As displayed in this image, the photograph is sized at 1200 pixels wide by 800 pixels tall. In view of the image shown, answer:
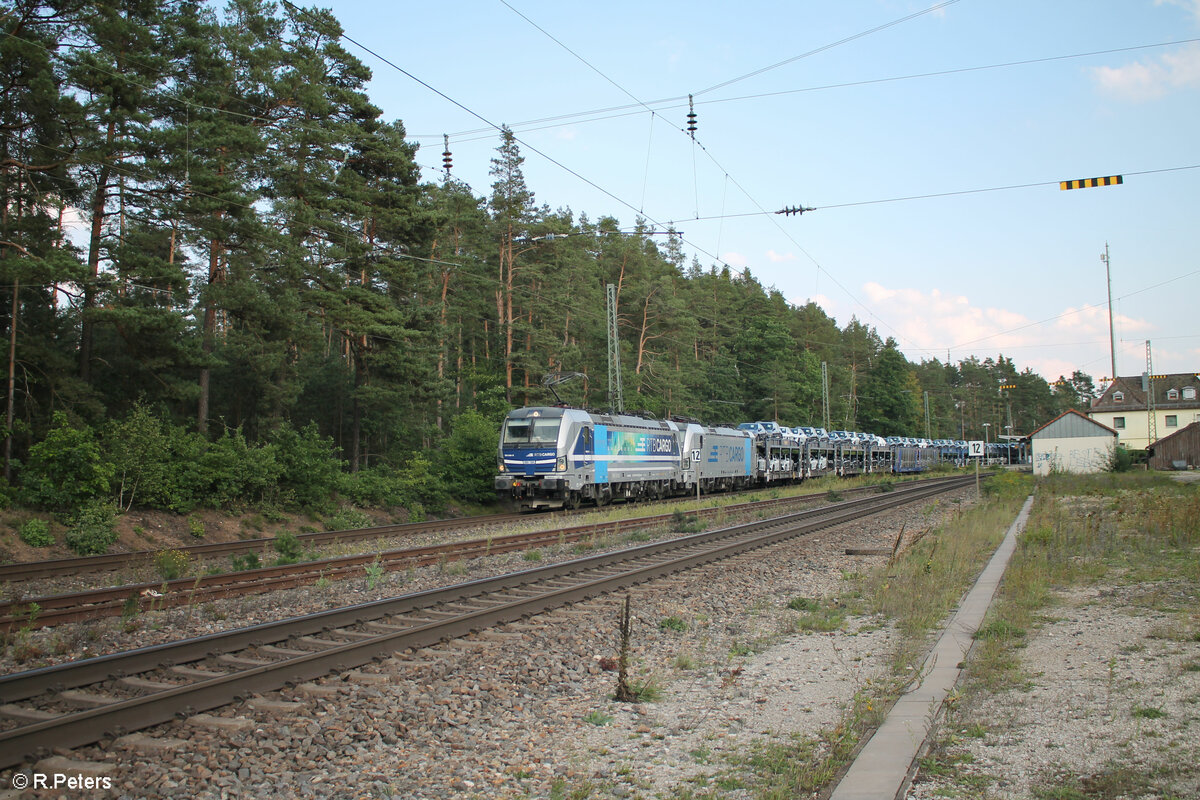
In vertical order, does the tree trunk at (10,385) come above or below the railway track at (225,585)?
above

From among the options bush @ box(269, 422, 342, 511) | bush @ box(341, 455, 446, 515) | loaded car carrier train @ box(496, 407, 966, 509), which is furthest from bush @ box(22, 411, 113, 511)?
loaded car carrier train @ box(496, 407, 966, 509)

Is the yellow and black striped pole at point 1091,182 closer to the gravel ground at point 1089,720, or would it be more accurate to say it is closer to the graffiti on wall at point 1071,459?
the gravel ground at point 1089,720

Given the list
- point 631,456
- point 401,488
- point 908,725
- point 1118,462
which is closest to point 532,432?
point 401,488

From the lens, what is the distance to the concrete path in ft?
14.5

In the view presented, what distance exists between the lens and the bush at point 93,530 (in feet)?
53.0

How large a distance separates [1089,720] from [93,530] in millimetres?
17838

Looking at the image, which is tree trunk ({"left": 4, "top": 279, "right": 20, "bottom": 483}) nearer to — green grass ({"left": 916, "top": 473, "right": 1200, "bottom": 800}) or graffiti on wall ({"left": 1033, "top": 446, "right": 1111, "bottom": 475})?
green grass ({"left": 916, "top": 473, "right": 1200, "bottom": 800})

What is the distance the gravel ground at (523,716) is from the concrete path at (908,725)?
Answer: 582 mm

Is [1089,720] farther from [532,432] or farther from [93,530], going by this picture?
[532,432]

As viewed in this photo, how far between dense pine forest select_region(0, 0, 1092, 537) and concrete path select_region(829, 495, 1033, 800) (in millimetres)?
14504

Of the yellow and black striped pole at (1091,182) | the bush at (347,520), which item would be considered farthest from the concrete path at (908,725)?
the bush at (347,520)

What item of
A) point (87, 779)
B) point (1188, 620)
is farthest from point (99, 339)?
point (1188, 620)

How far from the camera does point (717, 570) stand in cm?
1355

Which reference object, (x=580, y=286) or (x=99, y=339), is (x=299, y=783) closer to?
(x=99, y=339)
